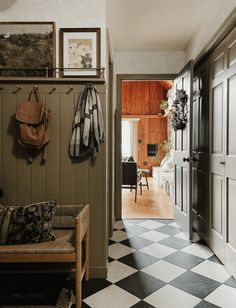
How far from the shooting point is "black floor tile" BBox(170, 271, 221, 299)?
2.14 meters

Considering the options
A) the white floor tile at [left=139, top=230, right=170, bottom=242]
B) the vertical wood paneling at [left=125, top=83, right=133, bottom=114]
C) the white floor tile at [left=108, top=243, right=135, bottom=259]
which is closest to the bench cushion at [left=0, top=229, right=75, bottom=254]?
the white floor tile at [left=108, top=243, right=135, bottom=259]

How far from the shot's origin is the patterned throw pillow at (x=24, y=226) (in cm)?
185

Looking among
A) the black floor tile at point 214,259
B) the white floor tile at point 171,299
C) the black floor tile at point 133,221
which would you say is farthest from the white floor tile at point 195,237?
the white floor tile at point 171,299

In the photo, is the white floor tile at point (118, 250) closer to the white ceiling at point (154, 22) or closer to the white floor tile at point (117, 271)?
the white floor tile at point (117, 271)

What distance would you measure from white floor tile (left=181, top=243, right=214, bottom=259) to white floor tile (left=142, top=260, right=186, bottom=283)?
42 centimetres

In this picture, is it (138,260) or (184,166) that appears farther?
(184,166)

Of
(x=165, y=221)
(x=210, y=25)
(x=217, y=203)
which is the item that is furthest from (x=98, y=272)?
(x=210, y=25)

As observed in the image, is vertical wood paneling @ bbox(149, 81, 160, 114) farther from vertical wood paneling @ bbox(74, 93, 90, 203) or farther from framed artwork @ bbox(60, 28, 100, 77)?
vertical wood paneling @ bbox(74, 93, 90, 203)

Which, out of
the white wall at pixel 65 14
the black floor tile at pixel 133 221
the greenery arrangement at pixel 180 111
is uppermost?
the white wall at pixel 65 14

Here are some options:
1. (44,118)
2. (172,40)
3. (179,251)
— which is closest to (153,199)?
(179,251)

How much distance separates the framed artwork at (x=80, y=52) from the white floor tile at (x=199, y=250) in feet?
6.83

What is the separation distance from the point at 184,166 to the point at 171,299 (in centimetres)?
183

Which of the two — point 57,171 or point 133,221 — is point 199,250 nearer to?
point 133,221

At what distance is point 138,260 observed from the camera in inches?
108
